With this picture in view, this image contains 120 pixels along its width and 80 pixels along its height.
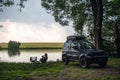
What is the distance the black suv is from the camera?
30641mm

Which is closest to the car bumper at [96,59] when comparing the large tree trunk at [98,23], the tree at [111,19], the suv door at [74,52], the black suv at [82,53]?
the black suv at [82,53]

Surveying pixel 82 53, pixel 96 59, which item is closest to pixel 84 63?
pixel 82 53

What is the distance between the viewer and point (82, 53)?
3133 cm

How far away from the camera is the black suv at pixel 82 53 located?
3064 cm

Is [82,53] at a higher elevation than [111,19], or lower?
lower

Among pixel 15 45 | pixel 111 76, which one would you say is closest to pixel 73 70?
pixel 111 76

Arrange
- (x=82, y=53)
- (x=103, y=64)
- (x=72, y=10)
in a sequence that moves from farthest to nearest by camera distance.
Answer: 1. (x=72, y=10)
2. (x=103, y=64)
3. (x=82, y=53)

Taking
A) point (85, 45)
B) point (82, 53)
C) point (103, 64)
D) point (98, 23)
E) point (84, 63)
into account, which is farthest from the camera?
point (98, 23)

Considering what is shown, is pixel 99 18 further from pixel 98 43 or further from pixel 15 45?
pixel 15 45

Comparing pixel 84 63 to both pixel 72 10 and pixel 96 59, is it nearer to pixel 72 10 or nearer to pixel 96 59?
pixel 96 59

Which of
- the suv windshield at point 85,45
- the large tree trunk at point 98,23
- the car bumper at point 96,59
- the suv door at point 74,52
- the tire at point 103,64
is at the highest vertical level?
the large tree trunk at point 98,23

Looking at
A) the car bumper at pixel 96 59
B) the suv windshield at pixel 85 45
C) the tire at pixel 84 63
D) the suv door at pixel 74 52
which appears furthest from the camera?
the suv door at pixel 74 52

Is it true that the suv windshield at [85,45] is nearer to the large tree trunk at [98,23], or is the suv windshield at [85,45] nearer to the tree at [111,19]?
the large tree trunk at [98,23]

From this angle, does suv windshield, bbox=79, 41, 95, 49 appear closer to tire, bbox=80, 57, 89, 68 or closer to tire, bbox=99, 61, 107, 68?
tire, bbox=80, 57, 89, 68
